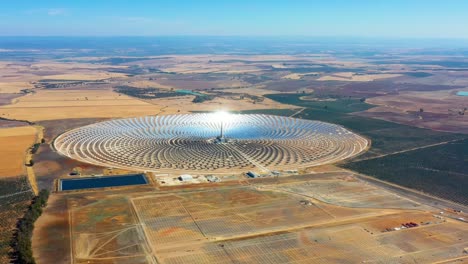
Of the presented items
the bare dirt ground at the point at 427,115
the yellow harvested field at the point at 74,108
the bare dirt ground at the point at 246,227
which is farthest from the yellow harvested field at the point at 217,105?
the bare dirt ground at the point at 246,227

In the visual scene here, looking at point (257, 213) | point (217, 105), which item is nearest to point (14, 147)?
point (257, 213)

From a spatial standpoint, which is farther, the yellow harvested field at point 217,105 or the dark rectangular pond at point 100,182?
the yellow harvested field at point 217,105

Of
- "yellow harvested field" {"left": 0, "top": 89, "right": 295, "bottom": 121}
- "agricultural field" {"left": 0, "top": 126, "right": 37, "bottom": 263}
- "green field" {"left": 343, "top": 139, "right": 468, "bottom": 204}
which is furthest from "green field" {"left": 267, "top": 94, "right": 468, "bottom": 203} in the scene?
"agricultural field" {"left": 0, "top": 126, "right": 37, "bottom": 263}

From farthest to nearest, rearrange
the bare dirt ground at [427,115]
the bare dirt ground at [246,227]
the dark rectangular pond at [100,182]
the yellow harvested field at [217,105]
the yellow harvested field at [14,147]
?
the yellow harvested field at [217,105]
the bare dirt ground at [427,115]
the yellow harvested field at [14,147]
the dark rectangular pond at [100,182]
the bare dirt ground at [246,227]

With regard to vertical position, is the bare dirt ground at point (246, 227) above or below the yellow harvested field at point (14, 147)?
below

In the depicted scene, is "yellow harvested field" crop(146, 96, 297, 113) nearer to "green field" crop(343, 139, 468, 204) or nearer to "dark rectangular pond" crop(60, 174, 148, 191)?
"green field" crop(343, 139, 468, 204)

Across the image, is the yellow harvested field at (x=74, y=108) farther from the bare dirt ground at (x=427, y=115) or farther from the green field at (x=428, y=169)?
the green field at (x=428, y=169)

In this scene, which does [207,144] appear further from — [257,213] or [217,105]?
[217,105]
